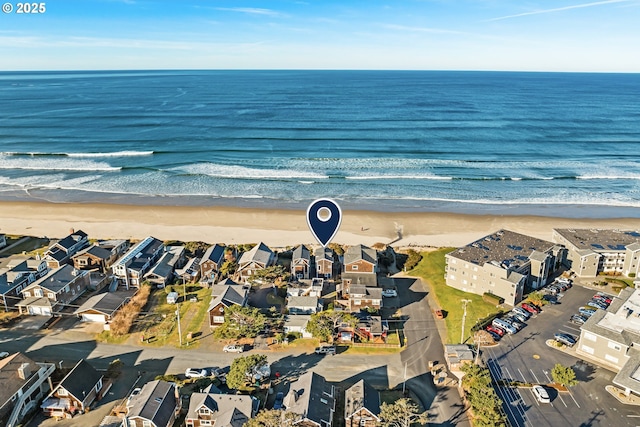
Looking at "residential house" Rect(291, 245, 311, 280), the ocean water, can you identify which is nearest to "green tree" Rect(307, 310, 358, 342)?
"residential house" Rect(291, 245, 311, 280)

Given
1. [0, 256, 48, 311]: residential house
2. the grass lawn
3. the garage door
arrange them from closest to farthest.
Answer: the grass lawn, the garage door, [0, 256, 48, 311]: residential house

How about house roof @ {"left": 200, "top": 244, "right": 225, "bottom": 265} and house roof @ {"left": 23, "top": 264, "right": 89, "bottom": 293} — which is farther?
house roof @ {"left": 200, "top": 244, "right": 225, "bottom": 265}

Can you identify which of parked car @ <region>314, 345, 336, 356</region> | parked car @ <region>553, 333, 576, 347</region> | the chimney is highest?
the chimney

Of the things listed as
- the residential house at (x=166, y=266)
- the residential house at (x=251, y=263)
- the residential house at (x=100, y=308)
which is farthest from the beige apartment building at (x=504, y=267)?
the residential house at (x=100, y=308)

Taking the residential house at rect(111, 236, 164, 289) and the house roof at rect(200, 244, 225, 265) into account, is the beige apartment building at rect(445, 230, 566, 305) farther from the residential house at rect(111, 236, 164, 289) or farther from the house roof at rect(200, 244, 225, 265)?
the residential house at rect(111, 236, 164, 289)

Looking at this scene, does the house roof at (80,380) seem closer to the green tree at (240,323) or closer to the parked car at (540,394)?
the green tree at (240,323)

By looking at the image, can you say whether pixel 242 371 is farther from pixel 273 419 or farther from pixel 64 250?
pixel 64 250
